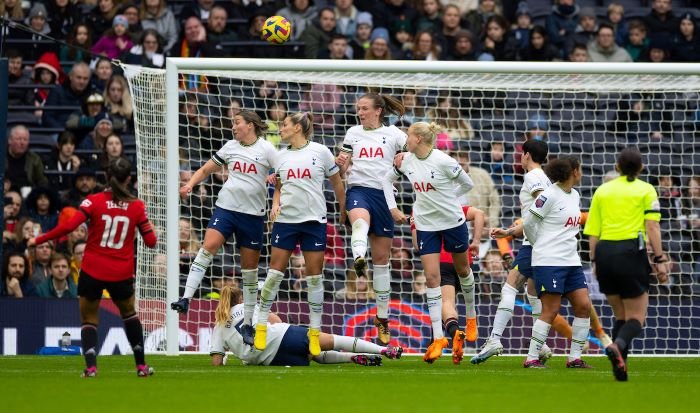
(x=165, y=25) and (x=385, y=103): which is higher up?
(x=165, y=25)

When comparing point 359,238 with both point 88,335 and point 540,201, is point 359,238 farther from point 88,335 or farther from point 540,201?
point 88,335

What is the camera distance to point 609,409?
8438mm

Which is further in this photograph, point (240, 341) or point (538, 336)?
point (240, 341)

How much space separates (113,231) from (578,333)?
4635mm

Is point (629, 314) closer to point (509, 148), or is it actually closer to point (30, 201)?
point (509, 148)

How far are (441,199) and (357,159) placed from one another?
3.75ft

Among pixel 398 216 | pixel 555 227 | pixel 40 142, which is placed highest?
pixel 40 142

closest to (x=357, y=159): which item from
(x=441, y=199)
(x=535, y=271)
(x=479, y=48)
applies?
(x=441, y=199)

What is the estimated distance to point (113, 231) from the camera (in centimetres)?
1105

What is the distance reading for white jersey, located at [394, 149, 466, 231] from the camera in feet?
42.6

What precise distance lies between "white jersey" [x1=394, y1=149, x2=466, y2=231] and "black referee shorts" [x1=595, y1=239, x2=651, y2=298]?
2.15 m

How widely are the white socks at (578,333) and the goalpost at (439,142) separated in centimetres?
358

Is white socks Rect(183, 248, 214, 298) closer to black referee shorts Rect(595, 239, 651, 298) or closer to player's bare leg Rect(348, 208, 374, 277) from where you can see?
player's bare leg Rect(348, 208, 374, 277)

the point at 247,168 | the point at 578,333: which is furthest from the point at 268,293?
the point at 578,333
